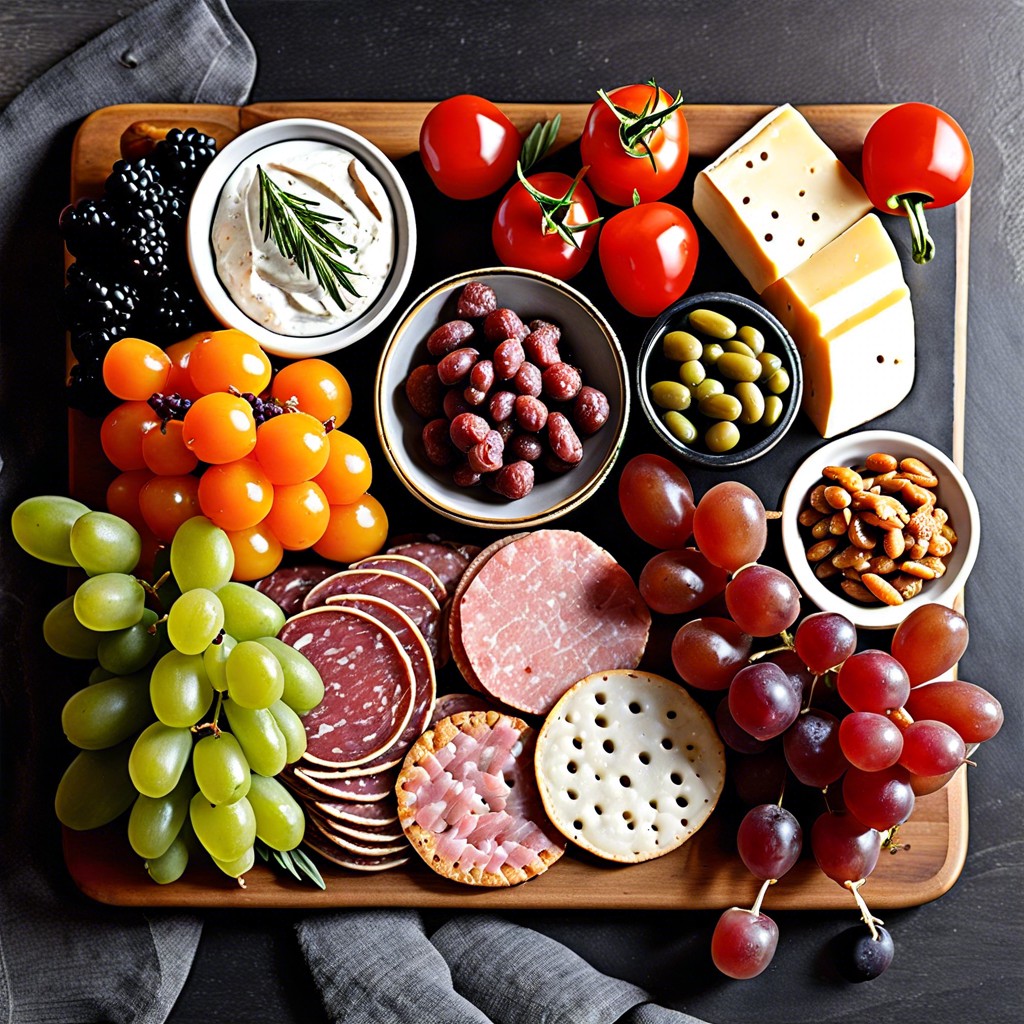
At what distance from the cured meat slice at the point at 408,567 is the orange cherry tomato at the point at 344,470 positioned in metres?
0.09

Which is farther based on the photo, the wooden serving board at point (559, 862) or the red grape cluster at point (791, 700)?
the wooden serving board at point (559, 862)

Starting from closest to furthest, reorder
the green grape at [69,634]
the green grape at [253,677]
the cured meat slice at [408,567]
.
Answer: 1. the green grape at [253,677]
2. the green grape at [69,634]
3. the cured meat slice at [408,567]

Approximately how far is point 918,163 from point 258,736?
0.93m

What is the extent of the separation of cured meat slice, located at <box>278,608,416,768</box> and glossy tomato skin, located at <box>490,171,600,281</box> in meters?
0.44

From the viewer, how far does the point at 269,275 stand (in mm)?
1092

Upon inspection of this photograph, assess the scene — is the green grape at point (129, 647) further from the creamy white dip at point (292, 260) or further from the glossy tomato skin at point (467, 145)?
the glossy tomato skin at point (467, 145)

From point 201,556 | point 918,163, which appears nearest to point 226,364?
point 201,556

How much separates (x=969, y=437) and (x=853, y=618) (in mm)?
304

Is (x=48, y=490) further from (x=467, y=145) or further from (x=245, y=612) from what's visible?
(x=467, y=145)

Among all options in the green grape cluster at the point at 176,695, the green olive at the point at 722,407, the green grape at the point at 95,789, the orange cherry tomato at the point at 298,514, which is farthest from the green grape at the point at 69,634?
the green olive at the point at 722,407

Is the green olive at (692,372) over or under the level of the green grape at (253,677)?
over

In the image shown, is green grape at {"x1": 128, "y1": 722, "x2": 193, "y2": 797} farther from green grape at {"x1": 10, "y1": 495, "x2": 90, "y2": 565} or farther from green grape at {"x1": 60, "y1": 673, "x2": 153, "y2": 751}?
green grape at {"x1": 10, "y1": 495, "x2": 90, "y2": 565}

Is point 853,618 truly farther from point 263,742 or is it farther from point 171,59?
point 171,59

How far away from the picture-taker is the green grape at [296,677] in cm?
102
